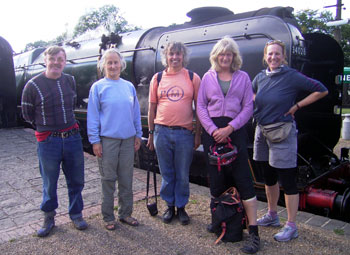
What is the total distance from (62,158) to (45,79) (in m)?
0.77

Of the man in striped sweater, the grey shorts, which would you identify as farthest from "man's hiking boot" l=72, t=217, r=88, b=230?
the grey shorts

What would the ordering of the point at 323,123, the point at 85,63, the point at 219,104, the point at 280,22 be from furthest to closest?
the point at 85,63 → the point at 323,123 → the point at 280,22 → the point at 219,104

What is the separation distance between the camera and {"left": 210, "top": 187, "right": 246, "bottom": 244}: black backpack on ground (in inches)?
114

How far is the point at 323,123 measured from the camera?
5.11 meters

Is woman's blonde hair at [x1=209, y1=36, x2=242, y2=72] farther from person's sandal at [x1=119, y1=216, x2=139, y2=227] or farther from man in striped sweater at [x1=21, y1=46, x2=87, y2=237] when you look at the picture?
person's sandal at [x1=119, y1=216, x2=139, y2=227]

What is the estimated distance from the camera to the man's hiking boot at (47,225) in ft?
10.3

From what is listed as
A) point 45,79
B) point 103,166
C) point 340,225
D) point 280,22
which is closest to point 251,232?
point 340,225

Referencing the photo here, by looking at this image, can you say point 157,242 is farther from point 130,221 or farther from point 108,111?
point 108,111

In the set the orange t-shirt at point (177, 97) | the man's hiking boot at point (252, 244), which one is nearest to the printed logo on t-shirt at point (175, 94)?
the orange t-shirt at point (177, 97)

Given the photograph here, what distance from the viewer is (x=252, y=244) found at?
281cm

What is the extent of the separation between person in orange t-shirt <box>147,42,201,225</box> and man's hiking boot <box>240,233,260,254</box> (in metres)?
0.71

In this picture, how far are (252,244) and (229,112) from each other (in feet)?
3.78

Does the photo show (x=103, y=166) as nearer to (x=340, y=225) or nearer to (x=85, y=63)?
(x=340, y=225)

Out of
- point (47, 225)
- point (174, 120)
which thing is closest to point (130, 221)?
point (47, 225)
